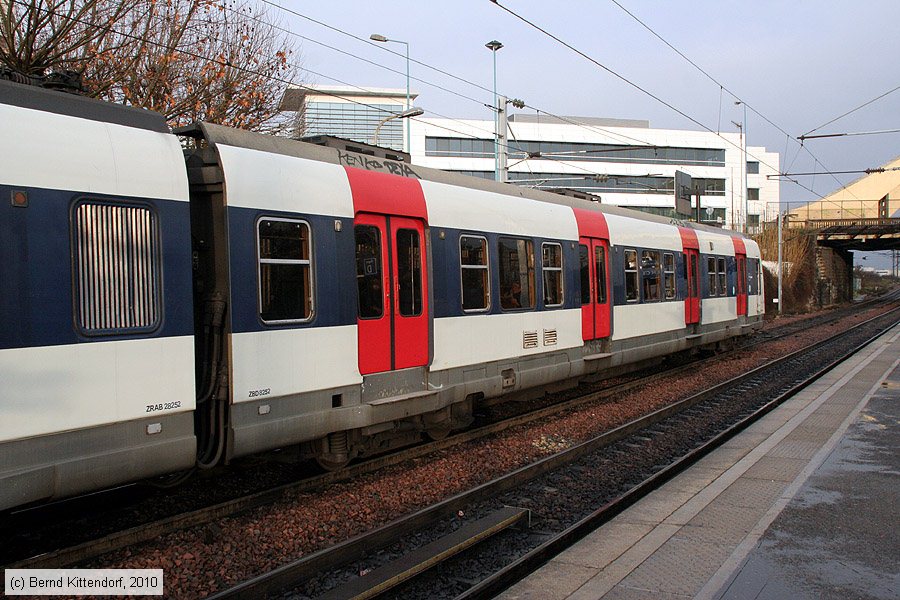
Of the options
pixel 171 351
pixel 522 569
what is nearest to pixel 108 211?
pixel 171 351

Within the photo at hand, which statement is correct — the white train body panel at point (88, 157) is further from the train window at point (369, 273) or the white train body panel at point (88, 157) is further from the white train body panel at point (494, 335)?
the white train body panel at point (494, 335)

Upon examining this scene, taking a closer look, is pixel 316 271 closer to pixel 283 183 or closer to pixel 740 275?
pixel 283 183

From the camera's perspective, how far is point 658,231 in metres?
15.9

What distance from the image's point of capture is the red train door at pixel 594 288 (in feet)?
41.3

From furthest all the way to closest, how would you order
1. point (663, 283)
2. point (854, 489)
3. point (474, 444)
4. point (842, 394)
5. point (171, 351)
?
point (663, 283) < point (842, 394) < point (474, 444) < point (854, 489) < point (171, 351)

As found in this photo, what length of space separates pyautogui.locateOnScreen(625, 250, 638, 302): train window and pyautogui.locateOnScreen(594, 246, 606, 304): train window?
101 centimetres

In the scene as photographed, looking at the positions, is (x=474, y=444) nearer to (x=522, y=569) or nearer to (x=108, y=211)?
(x=522, y=569)

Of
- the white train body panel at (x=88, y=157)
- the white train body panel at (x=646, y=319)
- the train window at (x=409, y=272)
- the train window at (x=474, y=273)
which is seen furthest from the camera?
the white train body panel at (x=646, y=319)

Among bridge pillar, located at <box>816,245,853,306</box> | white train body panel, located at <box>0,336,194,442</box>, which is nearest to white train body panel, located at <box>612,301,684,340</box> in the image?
white train body panel, located at <box>0,336,194,442</box>

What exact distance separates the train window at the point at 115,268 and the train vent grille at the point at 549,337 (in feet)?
22.1

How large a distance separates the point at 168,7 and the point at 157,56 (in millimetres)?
1015

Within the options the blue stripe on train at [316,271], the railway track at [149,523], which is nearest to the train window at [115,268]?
the blue stripe on train at [316,271]

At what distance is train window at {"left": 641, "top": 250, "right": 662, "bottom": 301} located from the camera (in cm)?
1495

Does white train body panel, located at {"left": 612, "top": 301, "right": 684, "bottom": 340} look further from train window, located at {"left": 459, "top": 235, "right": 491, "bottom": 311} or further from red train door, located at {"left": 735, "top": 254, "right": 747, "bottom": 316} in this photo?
red train door, located at {"left": 735, "top": 254, "right": 747, "bottom": 316}
